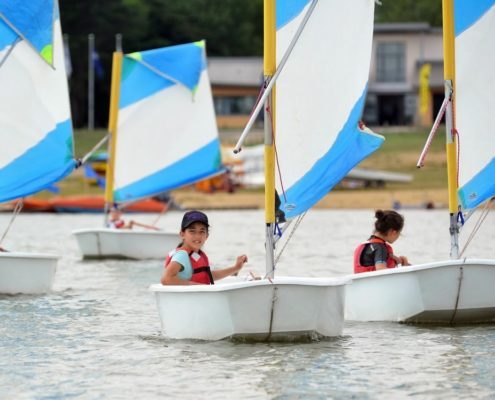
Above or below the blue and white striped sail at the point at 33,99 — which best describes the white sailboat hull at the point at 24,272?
below

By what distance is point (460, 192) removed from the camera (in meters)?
15.5

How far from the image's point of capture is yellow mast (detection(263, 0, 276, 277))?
13.3 metres

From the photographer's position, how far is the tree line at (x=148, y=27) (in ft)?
261

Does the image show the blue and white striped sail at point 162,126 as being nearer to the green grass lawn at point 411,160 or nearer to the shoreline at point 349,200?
the shoreline at point 349,200

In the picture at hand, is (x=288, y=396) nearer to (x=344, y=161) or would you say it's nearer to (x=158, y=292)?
(x=158, y=292)

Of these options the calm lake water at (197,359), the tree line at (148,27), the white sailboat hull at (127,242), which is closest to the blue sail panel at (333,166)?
the calm lake water at (197,359)

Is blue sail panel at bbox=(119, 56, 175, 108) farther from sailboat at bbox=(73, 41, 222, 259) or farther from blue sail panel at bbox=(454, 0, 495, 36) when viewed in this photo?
blue sail panel at bbox=(454, 0, 495, 36)

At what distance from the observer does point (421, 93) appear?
7731 centimetres

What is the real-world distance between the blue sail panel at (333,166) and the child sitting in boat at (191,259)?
3.01 ft

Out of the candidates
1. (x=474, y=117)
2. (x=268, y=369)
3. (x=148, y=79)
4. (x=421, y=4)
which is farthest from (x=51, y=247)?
(x=421, y=4)

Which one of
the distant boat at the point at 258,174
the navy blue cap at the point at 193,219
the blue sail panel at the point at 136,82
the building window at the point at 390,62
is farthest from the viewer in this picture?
→ the building window at the point at 390,62

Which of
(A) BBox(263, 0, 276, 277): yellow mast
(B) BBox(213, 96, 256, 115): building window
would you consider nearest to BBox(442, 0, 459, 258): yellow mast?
(A) BBox(263, 0, 276, 277): yellow mast

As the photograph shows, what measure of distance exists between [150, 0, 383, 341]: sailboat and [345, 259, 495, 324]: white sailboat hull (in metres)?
1.24

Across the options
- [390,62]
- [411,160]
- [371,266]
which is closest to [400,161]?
[411,160]
